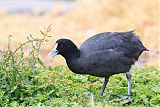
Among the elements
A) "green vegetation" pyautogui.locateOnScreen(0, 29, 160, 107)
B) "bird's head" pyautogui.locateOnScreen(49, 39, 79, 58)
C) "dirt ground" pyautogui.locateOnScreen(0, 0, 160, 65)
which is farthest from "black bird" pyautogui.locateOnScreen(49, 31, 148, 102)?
"dirt ground" pyautogui.locateOnScreen(0, 0, 160, 65)

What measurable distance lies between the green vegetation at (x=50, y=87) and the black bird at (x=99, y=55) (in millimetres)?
265

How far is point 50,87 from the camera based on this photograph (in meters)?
8.82

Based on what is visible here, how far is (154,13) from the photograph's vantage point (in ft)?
50.9

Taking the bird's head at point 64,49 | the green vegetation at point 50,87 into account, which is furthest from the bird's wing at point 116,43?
the green vegetation at point 50,87

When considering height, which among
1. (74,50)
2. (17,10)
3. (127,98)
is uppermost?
(17,10)

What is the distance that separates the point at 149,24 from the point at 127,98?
7.25 metres

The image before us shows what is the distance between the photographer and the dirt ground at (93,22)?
595 inches

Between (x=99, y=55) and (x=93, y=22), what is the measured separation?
908cm

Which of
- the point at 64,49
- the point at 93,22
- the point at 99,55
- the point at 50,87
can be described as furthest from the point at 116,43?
the point at 93,22

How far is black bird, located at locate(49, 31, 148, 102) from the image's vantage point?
841 centimetres

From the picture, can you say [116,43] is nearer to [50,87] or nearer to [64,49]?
[64,49]

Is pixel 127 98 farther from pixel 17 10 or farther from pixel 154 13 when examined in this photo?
pixel 17 10

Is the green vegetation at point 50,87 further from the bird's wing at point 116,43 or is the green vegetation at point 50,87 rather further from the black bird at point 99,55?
the bird's wing at point 116,43

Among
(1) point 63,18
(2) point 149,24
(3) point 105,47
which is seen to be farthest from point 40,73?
(1) point 63,18
